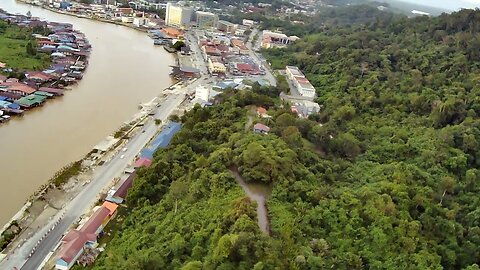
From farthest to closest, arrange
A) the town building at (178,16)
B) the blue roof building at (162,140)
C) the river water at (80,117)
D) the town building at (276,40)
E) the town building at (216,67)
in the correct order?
the town building at (178,16), the town building at (276,40), the town building at (216,67), the blue roof building at (162,140), the river water at (80,117)

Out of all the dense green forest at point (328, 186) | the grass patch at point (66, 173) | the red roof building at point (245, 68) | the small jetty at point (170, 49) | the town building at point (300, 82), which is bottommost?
the small jetty at point (170, 49)

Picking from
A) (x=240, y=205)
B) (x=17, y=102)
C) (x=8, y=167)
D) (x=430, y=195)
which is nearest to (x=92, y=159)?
(x=8, y=167)

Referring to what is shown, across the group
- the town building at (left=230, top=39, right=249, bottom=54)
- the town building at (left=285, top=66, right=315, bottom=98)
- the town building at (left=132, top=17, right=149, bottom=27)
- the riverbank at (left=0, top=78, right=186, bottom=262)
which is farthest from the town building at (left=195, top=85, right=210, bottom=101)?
the town building at (left=132, top=17, right=149, bottom=27)

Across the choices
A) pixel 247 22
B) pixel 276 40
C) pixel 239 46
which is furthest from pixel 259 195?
pixel 247 22

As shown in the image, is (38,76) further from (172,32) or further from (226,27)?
(226,27)

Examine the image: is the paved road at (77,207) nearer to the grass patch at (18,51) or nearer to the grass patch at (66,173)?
the grass patch at (66,173)

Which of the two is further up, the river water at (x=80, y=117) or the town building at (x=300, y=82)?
the town building at (x=300, y=82)

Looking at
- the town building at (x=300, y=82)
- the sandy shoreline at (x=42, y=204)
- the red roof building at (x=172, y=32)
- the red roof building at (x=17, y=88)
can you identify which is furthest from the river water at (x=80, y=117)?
the town building at (x=300, y=82)

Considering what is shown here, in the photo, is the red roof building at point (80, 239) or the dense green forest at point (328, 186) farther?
the red roof building at point (80, 239)
